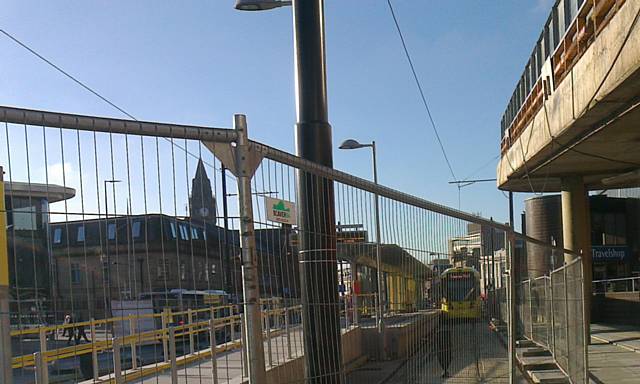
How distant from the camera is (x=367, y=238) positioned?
17.3ft

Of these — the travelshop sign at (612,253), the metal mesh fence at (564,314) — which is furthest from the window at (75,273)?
the travelshop sign at (612,253)

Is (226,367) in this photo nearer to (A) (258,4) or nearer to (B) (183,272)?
(A) (258,4)

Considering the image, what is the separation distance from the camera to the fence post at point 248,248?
3475mm

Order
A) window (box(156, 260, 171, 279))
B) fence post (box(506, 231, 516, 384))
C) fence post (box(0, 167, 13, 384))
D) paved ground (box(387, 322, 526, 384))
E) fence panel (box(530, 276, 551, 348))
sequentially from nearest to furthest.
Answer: fence post (box(0, 167, 13, 384)) < window (box(156, 260, 171, 279)) < paved ground (box(387, 322, 526, 384)) < fence post (box(506, 231, 516, 384)) < fence panel (box(530, 276, 551, 348))

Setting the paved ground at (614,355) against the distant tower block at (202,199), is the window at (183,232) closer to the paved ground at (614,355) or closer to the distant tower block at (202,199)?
the distant tower block at (202,199)

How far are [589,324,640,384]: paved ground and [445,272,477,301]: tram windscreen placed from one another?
229 inches

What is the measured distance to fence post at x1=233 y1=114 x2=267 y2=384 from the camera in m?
3.47

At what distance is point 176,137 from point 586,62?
31.4 feet

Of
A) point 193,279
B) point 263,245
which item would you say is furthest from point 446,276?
point 193,279

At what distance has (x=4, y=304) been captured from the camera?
2.81 m

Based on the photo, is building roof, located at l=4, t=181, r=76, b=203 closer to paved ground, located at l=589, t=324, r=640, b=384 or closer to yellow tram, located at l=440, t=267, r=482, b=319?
yellow tram, located at l=440, t=267, r=482, b=319

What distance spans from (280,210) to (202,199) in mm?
802

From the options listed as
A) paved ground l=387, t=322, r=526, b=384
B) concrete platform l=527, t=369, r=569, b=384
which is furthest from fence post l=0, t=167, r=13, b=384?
concrete platform l=527, t=369, r=569, b=384

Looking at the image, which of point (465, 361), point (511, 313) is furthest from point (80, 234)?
point (511, 313)
